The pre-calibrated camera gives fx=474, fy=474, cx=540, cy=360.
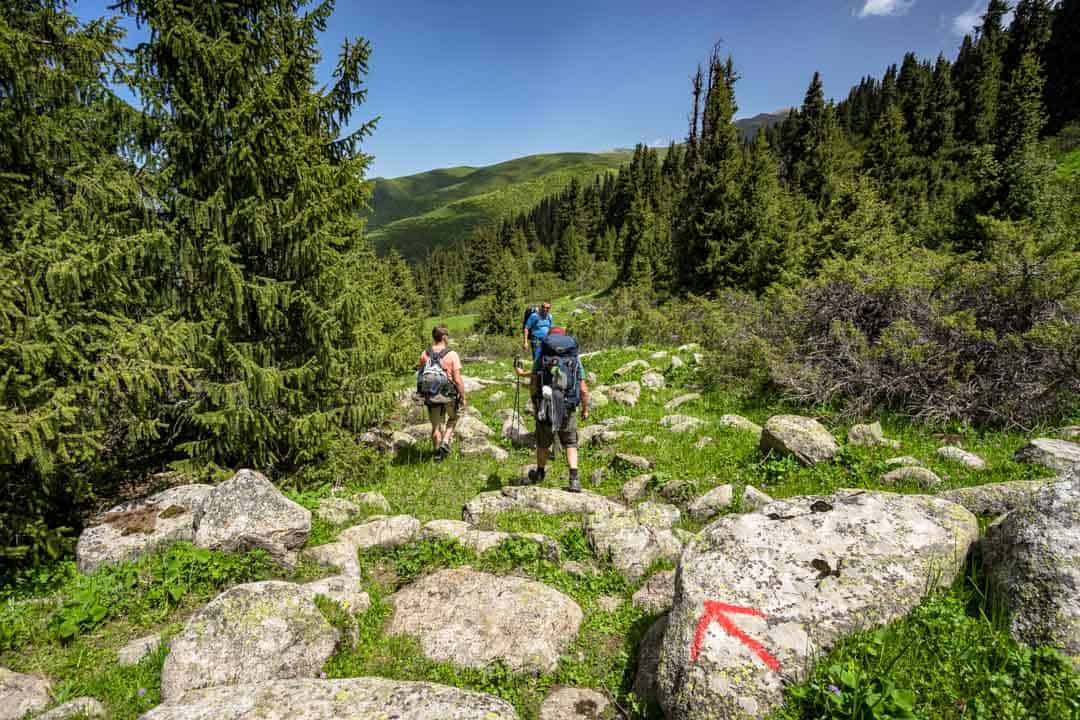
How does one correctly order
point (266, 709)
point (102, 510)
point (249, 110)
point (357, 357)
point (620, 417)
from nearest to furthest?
point (266, 709), point (102, 510), point (249, 110), point (357, 357), point (620, 417)

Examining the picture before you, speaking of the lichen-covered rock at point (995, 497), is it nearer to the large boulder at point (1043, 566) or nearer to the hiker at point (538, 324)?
the large boulder at point (1043, 566)

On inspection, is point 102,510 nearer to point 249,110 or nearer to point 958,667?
point 249,110

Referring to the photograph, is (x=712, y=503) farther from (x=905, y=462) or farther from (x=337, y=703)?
(x=337, y=703)

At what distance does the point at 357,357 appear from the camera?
9.02 m

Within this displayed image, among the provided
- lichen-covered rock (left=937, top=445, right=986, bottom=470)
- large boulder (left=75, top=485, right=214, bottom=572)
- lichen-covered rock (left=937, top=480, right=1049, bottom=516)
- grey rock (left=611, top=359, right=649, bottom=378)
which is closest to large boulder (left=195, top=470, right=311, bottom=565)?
large boulder (left=75, top=485, right=214, bottom=572)

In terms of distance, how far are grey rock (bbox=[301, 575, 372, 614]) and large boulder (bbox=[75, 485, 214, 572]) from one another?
7.47ft

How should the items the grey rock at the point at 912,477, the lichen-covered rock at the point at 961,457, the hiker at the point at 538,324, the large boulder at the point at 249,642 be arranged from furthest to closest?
the hiker at the point at 538,324
the lichen-covered rock at the point at 961,457
the grey rock at the point at 912,477
the large boulder at the point at 249,642

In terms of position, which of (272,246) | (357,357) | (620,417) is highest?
(272,246)

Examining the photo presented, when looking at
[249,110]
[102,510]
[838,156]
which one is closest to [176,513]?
[102,510]

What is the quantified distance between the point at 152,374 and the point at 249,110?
174 inches

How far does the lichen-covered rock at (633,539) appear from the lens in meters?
5.48

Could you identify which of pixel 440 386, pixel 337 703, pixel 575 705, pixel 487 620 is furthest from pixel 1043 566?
pixel 440 386

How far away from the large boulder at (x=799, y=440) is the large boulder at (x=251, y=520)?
7.17 meters

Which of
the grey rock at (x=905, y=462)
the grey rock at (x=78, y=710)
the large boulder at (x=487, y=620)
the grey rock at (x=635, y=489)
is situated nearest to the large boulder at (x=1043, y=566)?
the large boulder at (x=487, y=620)
